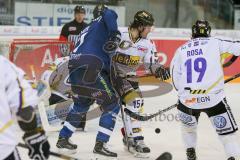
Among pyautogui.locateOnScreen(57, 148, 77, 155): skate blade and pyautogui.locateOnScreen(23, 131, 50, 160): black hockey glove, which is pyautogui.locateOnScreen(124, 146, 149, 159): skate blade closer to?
pyautogui.locateOnScreen(57, 148, 77, 155): skate blade

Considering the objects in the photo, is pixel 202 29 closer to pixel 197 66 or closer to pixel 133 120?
pixel 197 66

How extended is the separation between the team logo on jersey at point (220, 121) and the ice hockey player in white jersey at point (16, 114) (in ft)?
5.53

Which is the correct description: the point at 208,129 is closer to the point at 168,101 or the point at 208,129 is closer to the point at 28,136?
the point at 168,101

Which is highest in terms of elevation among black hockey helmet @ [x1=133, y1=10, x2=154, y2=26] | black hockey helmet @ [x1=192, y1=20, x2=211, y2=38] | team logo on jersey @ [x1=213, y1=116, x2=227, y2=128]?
black hockey helmet @ [x1=133, y1=10, x2=154, y2=26]

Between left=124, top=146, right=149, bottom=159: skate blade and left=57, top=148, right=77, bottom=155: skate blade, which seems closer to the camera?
left=57, top=148, right=77, bottom=155: skate blade

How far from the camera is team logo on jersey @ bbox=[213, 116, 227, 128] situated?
3.51m

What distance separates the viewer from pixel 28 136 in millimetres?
2078

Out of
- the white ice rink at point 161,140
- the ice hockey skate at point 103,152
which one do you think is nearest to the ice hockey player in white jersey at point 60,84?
the white ice rink at point 161,140

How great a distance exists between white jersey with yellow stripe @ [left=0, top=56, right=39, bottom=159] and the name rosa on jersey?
2260mm

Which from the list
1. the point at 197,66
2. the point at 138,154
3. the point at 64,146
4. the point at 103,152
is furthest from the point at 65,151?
the point at 197,66

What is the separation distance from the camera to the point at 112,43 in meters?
4.13

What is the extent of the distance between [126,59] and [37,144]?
7.59 feet

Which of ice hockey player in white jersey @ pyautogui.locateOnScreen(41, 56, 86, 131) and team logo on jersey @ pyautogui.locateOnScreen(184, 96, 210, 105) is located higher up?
team logo on jersey @ pyautogui.locateOnScreen(184, 96, 210, 105)

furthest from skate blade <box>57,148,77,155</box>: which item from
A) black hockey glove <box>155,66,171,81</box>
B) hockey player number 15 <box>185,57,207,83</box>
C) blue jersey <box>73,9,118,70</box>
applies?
hockey player number 15 <box>185,57,207,83</box>
